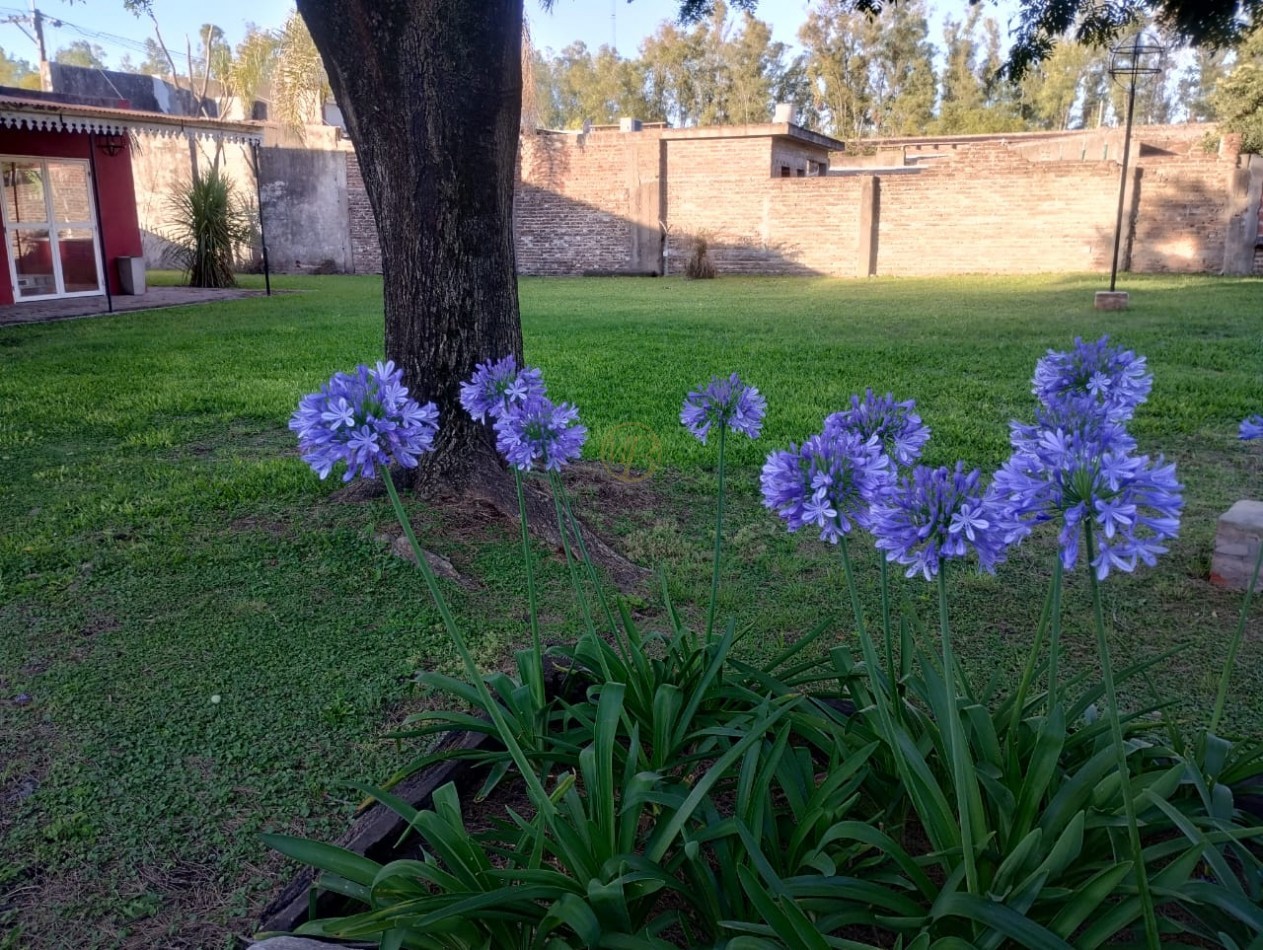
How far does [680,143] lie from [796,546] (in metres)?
19.1

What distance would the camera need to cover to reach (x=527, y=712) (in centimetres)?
225

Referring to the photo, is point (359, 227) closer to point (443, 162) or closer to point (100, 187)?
point (100, 187)

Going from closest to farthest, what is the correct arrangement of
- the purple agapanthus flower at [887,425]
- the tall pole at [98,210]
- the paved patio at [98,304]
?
the purple agapanthus flower at [887,425] → the paved patio at [98,304] → the tall pole at [98,210]

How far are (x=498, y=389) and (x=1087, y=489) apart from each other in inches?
50.5

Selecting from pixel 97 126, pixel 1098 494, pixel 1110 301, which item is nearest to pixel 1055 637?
pixel 1098 494

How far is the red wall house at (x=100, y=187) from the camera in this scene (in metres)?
14.0

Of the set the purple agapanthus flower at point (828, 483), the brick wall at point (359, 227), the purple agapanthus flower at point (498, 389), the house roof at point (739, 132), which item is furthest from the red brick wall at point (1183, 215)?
the purple agapanthus flower at point (828, 483)

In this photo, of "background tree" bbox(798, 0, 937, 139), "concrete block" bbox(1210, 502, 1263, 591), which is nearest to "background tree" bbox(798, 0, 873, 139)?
"background tree" bbox(798, 0, 937, 139)

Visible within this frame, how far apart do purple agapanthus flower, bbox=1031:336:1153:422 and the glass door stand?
51.4ft

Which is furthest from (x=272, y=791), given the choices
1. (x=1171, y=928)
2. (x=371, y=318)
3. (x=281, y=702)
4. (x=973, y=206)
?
(x=973, y=206)

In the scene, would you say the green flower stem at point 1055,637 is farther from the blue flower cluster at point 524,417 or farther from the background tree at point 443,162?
the background tree at point 443,162

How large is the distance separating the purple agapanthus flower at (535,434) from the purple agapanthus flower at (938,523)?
804 mm

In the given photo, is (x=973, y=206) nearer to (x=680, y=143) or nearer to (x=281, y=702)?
(x=680, y=143)

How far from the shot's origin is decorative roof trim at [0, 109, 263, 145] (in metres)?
12.4
